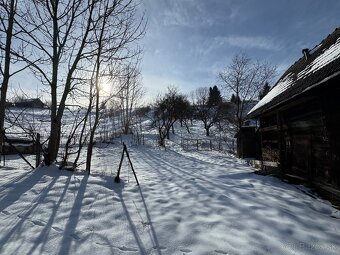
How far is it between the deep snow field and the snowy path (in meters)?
0.01

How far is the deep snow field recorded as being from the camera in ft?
11.8

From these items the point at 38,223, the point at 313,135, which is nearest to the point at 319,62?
the point at 313,135

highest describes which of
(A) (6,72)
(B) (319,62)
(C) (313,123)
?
(A) (6,72)

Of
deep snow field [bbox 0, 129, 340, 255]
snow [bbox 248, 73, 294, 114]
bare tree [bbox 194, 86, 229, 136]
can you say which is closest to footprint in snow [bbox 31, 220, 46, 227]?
deep snow field [bbox 0, 129, 340, 255]

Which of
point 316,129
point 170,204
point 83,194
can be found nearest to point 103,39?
point 83,194

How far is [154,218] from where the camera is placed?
469 centimetres

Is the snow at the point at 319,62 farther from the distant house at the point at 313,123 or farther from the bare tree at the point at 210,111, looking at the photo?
the bare tree at the point at 210,111

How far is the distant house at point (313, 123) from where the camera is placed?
5.57m

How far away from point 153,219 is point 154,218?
0.06 meters

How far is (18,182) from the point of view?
6.18 m

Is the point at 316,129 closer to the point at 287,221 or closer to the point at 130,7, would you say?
the point at 287,221

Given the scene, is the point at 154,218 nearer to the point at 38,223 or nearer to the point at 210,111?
the point at 38,223

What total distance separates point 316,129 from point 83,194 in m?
5.42

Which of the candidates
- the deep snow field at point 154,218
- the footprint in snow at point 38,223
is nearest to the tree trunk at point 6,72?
the deep snow field at point 154,218
